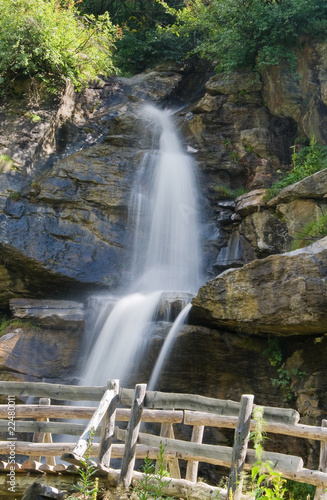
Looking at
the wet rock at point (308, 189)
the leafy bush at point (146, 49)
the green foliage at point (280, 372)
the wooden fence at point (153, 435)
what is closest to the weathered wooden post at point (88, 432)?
the wooden fence at point (153, 435)

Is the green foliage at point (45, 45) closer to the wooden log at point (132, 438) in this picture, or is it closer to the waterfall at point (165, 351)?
the waterfall at point (165, 351)

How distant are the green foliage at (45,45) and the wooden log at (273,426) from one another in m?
13.1

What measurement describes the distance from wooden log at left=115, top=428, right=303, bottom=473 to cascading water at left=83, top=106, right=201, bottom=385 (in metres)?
4.83

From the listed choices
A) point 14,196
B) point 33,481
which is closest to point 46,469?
point 33,481

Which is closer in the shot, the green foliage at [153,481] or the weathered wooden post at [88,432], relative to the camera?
the green foliage at [153,481]

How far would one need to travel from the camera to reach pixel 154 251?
1354 centimetres

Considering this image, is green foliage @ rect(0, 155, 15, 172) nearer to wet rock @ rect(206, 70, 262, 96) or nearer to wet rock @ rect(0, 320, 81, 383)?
wet rock @ rect(0, 320, 81, 383)

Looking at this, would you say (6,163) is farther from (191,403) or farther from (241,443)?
(241,443)

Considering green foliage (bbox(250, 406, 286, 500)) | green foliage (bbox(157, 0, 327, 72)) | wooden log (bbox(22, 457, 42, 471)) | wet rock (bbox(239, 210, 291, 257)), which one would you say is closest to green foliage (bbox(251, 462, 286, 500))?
green foliage (bbox(250, 406, 286, 500))

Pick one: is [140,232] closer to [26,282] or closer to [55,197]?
[55,197]

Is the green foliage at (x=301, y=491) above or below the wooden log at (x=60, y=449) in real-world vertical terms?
below

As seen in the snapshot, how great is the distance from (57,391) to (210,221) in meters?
8.65

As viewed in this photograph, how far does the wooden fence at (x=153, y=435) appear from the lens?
15.8ft

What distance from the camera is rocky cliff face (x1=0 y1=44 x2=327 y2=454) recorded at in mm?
9148
